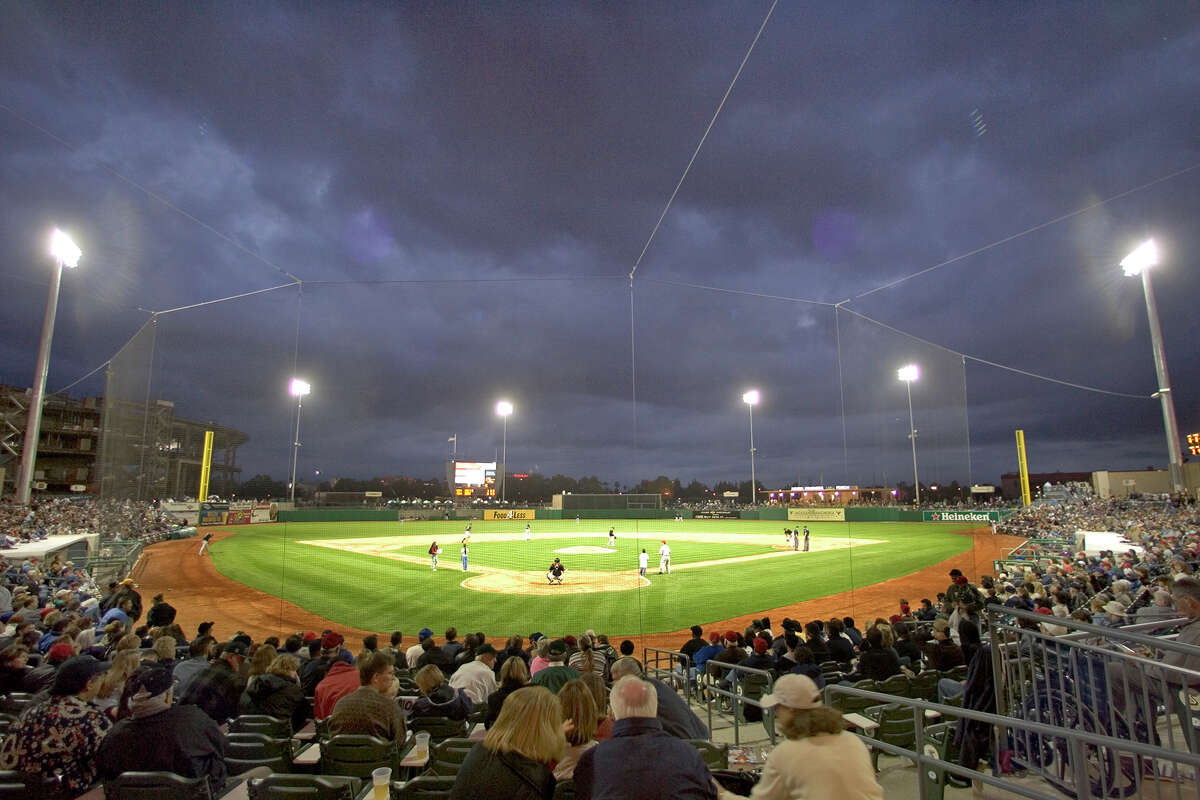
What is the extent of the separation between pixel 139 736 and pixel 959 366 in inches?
894

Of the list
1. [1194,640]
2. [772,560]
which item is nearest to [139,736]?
[1194,640]

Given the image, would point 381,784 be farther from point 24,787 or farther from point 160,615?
point 160,615

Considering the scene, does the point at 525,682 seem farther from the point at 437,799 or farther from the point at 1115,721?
the point at 1115,721

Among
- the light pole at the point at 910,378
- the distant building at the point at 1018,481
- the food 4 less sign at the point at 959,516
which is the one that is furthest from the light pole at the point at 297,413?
the distant building at the point at 1018,481

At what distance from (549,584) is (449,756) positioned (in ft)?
65.2

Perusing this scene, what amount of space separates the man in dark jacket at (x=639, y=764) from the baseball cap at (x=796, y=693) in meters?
0.46

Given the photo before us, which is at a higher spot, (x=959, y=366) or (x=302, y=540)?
(x=959, y=366)

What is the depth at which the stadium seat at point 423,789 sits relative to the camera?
326 centimetres

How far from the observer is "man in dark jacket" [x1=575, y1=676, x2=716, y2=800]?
7.93 ft

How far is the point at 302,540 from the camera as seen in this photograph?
40.4m

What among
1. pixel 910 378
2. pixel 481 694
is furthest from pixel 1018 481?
pixel 481 694

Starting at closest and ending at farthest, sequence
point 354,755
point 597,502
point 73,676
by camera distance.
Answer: point 73,676 < point 354,755 < point 597,502

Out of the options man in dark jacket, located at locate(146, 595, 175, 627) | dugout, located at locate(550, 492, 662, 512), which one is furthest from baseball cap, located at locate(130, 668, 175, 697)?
dugout, located at locate(550, 492, 662, 512)

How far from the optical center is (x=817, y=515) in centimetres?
5853
